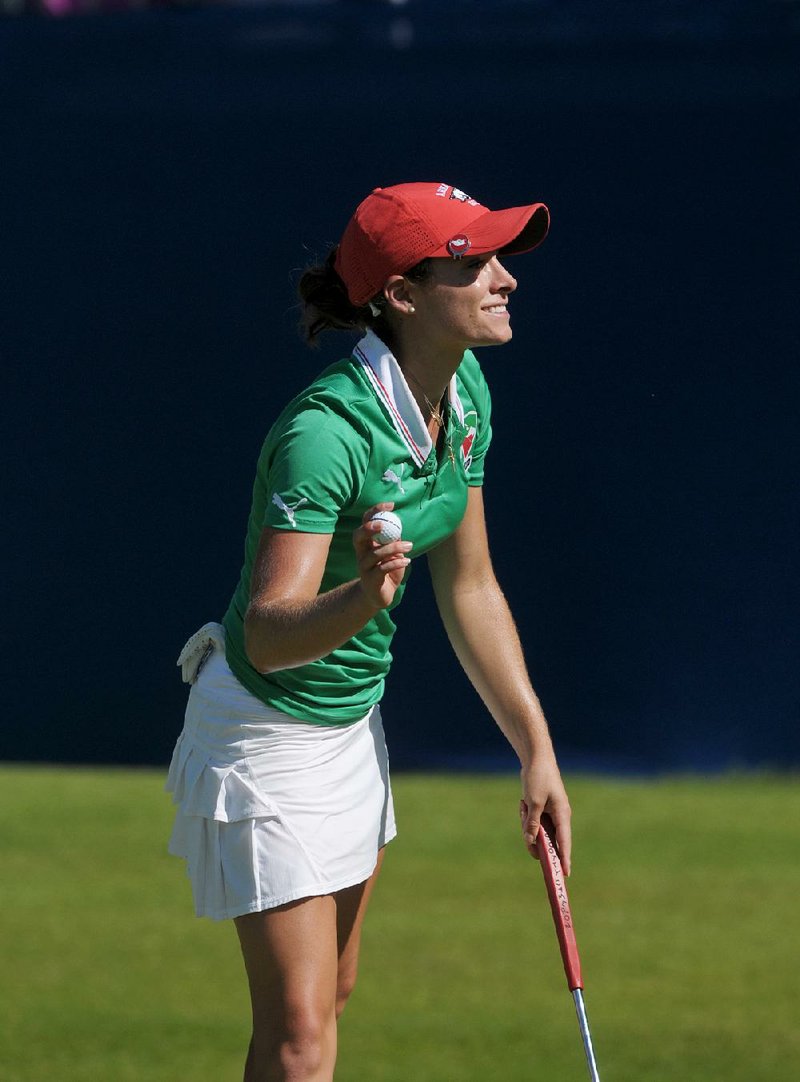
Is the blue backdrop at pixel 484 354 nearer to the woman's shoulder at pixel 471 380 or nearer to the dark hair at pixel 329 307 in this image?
the woman's shoulder at pixel 471 380

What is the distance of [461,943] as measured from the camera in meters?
4.91

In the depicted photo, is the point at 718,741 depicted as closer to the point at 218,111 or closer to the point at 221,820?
the point at 218,111

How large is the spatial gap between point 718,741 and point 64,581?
2.16 metres

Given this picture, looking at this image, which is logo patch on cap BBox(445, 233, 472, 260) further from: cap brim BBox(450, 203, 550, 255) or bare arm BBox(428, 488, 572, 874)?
bare arm BBox(428, 488, 572, 874)

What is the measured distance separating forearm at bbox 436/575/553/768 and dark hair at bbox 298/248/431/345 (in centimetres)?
48

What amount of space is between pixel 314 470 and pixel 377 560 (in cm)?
38

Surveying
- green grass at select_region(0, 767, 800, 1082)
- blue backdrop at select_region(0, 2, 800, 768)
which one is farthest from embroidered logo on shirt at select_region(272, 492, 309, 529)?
blue backdrop at select_region(0, 2, 800, 768)

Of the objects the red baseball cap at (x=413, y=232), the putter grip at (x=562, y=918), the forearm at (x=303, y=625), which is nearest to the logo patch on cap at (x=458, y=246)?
the red baseball cap at (x=413, y=232)

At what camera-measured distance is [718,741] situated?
6.30m

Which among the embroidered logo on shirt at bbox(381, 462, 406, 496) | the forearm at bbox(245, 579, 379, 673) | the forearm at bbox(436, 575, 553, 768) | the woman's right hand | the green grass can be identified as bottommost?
the green grass

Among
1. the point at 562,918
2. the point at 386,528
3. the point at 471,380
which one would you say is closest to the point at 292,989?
the point at 562,918

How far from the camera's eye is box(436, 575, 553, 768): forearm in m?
3.07

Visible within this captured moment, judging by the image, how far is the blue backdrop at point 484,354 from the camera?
621 cm

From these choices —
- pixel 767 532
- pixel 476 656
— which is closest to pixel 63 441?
pixel 767 532
